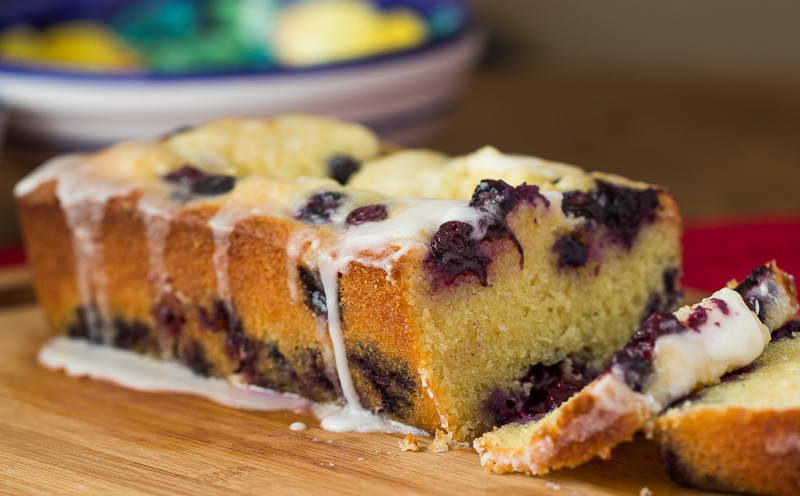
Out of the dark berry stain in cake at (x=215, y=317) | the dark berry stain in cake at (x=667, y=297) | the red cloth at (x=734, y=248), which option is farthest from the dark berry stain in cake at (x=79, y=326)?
the red cloth at (x=734, y=248)

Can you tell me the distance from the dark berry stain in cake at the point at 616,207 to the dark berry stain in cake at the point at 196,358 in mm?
1163

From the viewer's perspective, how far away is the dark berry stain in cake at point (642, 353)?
2.29 meters

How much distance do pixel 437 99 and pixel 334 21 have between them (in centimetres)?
91

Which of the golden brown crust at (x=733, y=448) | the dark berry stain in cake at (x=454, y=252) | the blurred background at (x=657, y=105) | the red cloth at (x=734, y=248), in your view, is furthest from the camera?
the blurred background at (x=657, y=105)

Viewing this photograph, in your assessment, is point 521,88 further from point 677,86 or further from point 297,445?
point 297,445

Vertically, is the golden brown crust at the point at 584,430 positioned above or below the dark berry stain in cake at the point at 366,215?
below

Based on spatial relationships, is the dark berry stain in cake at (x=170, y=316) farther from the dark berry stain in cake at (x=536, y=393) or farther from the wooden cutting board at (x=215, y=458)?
the dark berry stain in cake at (x=536, y=393)

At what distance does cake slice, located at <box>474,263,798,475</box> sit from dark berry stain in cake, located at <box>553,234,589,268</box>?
0.43 metres

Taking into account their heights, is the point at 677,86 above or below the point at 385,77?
below

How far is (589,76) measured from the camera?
27.7ft

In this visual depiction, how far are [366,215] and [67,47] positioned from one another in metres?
3.36

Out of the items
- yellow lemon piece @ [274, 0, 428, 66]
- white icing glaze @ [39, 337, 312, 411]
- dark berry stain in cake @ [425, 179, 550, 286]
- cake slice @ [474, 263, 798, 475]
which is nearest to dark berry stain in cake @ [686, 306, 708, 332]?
cake slice @ [474, 263, 798, 475]

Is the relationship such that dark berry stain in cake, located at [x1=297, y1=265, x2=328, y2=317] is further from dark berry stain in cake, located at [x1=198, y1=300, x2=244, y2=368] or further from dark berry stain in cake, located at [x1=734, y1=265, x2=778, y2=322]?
dark berry stain in cake, located at [x1=734, y1=265, x2=778, y2=322]

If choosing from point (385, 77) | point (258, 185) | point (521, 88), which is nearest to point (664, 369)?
point (258, 185)
